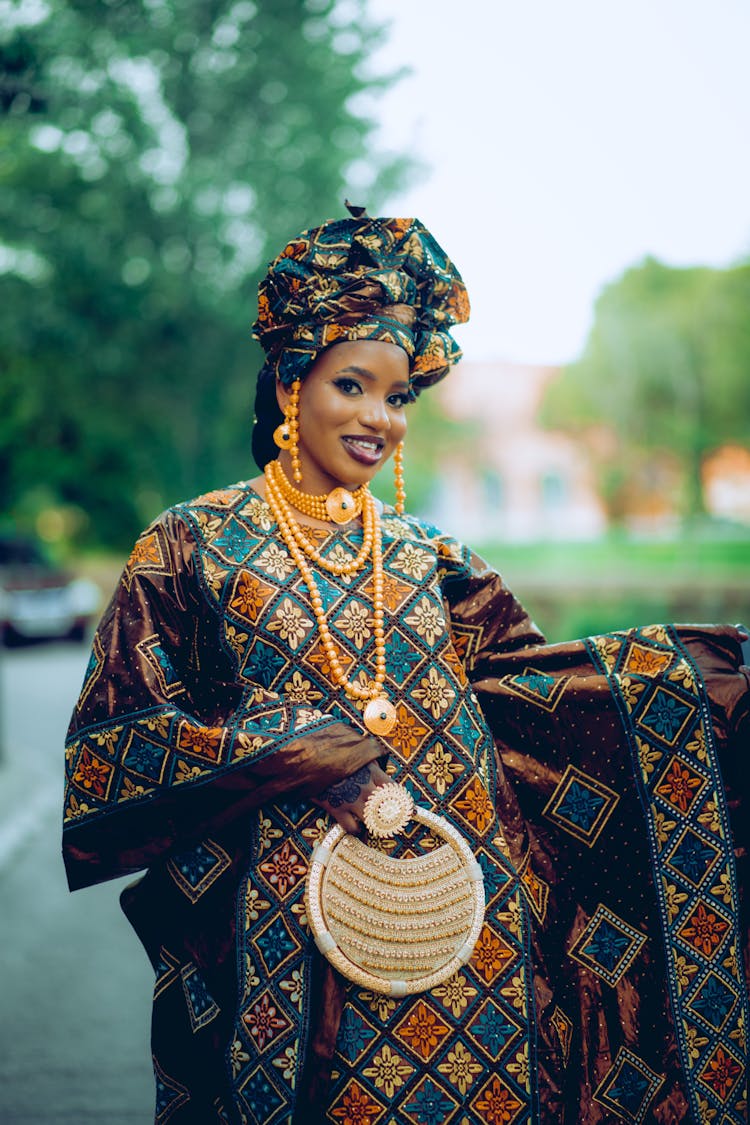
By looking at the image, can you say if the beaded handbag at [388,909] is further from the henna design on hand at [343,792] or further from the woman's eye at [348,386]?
the woman's eye at [348,386]

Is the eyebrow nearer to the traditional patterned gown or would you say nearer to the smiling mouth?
the smiling mouth

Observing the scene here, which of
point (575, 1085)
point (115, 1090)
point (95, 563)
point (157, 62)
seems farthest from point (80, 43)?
point (95, 563)

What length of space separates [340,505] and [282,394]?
0.29m

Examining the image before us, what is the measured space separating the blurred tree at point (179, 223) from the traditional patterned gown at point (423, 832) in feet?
47.1

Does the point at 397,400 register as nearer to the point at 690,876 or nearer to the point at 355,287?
the point at 355,287

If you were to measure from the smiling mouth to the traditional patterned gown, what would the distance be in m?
0.17

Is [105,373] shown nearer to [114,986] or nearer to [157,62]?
[157,62]

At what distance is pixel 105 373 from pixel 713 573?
1044 centimetres

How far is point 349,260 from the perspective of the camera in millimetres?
2287

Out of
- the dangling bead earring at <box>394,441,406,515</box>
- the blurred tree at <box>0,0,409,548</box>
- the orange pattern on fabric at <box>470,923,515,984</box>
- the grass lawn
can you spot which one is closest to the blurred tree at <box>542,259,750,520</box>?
the grass lawn

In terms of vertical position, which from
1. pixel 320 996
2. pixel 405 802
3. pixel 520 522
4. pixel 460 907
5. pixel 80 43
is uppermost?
pixel 80 43

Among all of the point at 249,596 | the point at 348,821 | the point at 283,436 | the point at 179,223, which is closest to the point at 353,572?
the point at 249,596

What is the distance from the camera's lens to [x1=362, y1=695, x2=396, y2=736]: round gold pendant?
216cm

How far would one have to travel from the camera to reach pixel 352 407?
2.31 m
